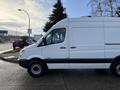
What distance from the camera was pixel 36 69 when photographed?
11695mm

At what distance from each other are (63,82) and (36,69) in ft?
6.70

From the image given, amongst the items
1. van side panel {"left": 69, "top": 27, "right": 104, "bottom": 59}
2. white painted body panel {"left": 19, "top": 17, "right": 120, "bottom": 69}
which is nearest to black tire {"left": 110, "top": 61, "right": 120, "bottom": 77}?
white painted body panel {"left": 19, "top": 17, "right": 120, "bottom": 69}

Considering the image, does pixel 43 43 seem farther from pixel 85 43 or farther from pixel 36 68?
pixel 85 43

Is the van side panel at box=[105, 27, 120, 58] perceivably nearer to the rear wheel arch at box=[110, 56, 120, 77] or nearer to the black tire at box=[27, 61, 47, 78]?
the rear wheel arch at box=[110, 56, 120, 77]

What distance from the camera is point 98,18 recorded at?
38.7 ft

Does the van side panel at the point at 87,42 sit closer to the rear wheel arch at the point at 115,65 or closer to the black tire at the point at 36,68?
the rear wheel arch at the point at 115,65

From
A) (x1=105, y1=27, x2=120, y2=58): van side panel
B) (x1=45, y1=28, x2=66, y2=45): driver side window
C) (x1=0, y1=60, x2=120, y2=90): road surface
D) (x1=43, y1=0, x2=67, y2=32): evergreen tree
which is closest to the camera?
(x1=0, y1=60, x2=120, y2=90): road surface

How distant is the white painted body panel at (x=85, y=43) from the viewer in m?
11.5

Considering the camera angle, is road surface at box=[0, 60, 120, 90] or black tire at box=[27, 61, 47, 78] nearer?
road surface at box=[0, 60, 120, 90]

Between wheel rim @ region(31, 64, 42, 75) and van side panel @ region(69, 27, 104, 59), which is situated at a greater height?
van side panel @ region(69, 27, 104, 59)

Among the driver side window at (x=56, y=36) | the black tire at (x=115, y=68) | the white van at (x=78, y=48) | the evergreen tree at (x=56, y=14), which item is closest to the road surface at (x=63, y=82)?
the black tire at (x=115, y=68)

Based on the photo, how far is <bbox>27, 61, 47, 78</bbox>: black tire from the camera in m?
11.6

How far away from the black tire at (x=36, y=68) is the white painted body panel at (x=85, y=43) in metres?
0.26

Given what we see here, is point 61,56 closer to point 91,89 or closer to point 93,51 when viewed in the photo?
point 93,51
